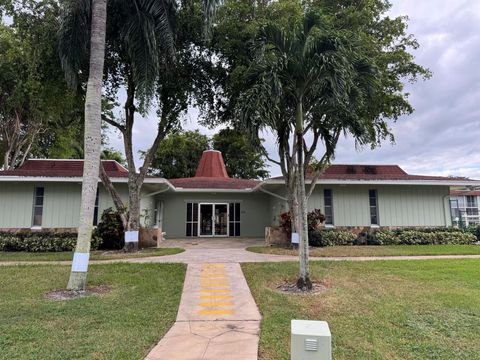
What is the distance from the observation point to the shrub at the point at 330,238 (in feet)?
47.4

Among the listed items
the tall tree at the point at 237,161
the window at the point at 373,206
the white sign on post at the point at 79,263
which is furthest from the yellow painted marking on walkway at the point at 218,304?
the tall tree at the point at 237,161

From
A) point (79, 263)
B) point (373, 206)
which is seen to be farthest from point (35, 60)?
point (373, 206)

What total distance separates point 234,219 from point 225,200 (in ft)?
4.28

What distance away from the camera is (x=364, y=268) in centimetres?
925

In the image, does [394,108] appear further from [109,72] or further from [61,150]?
[61,150]

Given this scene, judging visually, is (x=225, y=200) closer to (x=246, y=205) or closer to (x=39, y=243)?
(x=246, y=205)

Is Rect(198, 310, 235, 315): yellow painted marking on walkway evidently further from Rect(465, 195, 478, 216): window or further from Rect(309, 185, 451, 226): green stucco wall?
Rect(465, 195, 478, 216): window

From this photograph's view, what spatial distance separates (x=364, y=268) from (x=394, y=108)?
7.55m

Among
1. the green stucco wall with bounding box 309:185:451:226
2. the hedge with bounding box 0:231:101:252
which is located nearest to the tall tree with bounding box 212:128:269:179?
the green stucco wall with bounding box 309:185:451:226

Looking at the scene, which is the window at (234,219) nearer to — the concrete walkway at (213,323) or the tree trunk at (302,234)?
the concrete walkway at (213,323)

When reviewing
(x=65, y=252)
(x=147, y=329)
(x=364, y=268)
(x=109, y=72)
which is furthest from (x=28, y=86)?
(x=364, y=268)

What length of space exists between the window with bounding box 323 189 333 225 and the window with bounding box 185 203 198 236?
26.5 feet

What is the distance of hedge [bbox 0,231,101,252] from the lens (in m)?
13.0

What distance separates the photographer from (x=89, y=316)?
538cm
